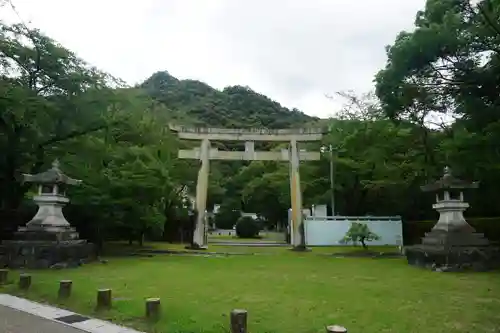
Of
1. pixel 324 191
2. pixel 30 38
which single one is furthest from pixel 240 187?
pixel 30 38

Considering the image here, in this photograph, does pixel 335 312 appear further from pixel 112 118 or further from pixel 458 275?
pixel 112 118

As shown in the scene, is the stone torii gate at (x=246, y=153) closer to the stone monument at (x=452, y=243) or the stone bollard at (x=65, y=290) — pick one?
the stone monument at (x=452, y=243)

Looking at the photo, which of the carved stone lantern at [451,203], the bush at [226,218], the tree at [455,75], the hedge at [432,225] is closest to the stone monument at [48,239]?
the tree at [455,75]

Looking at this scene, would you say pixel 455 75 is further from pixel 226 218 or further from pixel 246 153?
pixel 226 218

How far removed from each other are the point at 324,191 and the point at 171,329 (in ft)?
74.4

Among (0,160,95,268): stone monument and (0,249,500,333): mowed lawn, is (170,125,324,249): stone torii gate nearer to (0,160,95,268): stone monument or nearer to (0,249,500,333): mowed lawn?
(0,160,95,268): stone monument

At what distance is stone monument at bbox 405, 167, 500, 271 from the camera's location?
13.5 m

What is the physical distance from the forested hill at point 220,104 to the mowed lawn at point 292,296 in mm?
35433

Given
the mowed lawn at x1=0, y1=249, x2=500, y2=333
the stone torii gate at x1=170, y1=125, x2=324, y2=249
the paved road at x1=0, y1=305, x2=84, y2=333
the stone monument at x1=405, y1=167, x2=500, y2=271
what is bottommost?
the paved road at x1=0, y1=305, x2=84, y2=333

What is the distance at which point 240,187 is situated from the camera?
45312 mm

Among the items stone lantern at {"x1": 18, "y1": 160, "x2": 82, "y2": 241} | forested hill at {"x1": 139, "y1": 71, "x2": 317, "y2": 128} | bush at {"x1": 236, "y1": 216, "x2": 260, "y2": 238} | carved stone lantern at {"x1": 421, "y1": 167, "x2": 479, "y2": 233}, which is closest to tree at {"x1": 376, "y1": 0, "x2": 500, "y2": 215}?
carved stone lantern at {"x1": 421, "y1": 167, "x2": 479, "y2": 233}

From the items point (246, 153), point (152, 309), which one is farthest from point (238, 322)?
point (246, 153)

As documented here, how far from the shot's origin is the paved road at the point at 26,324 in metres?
6.14

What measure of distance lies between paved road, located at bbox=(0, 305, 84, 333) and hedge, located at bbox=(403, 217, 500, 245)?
66.0 ft
